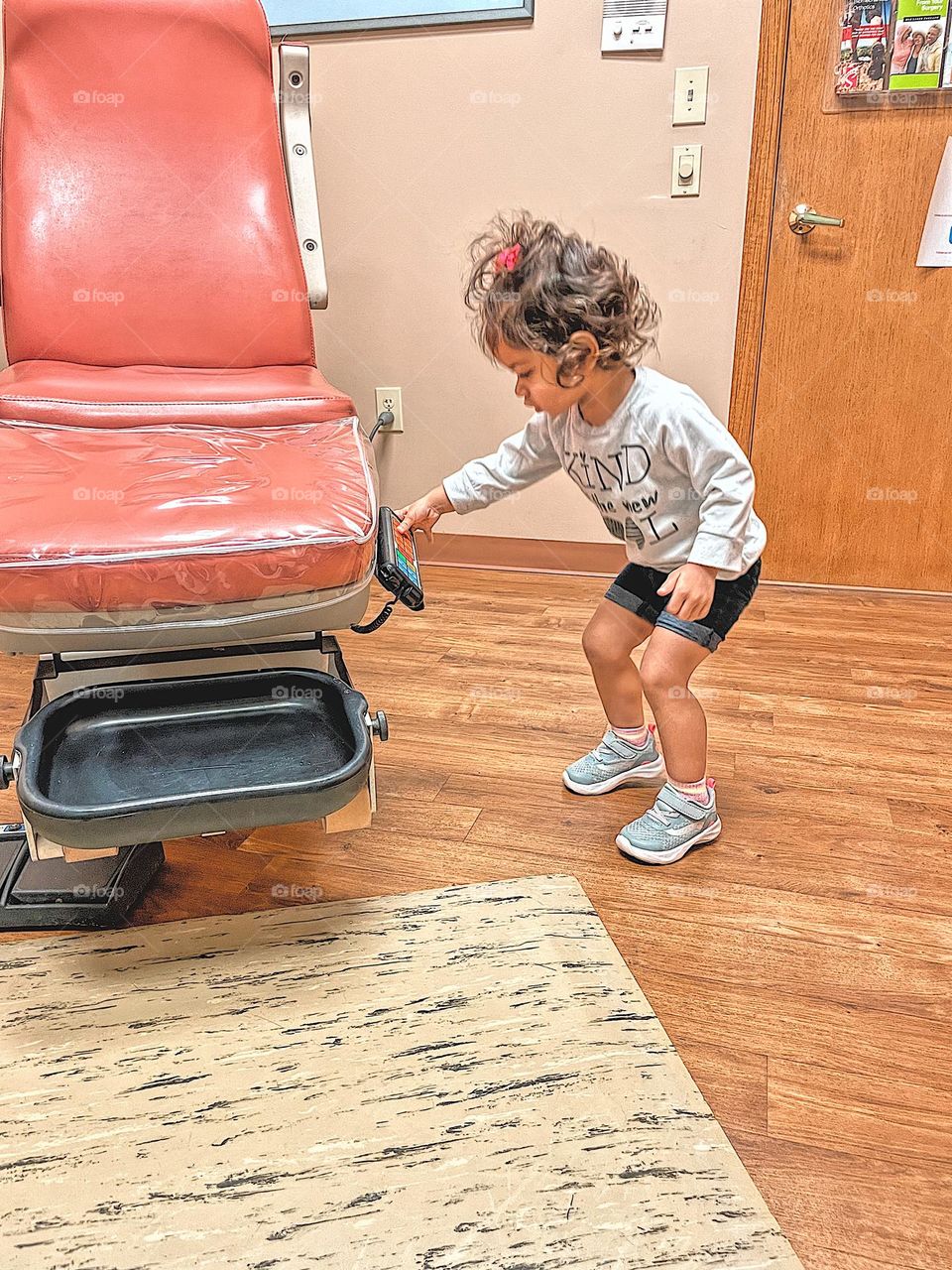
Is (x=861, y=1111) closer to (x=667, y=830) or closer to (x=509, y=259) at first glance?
(x=667, y=830)

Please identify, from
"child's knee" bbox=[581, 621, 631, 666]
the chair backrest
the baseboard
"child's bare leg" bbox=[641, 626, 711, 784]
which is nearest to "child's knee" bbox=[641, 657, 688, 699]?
"child's bare leg" bbox=[641, 626, 711, 784]

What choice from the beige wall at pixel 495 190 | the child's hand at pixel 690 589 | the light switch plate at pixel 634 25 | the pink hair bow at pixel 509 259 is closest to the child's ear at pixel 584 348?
the pink hair bow at pixel 509 259

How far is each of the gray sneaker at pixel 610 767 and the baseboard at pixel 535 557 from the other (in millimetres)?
860

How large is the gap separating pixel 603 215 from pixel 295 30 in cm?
77

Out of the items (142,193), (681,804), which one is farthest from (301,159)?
(681,804)

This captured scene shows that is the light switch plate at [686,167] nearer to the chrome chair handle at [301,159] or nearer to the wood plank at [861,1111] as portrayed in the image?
the chrome chair handle at [301,159]

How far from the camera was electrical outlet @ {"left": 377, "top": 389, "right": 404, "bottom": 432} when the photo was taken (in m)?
2.13

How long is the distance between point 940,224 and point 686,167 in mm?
494

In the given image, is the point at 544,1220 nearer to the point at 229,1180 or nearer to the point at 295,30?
the point at 229,1180

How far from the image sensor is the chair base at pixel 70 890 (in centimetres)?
95

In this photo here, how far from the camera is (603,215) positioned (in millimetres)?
1901

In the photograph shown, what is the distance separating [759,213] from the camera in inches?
72.5

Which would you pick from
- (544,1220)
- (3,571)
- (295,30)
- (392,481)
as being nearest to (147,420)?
(3,571)

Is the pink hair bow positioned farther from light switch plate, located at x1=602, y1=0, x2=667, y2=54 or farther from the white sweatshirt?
light switch plate, located at x1=602, y1=0, x2=667, y2=54
